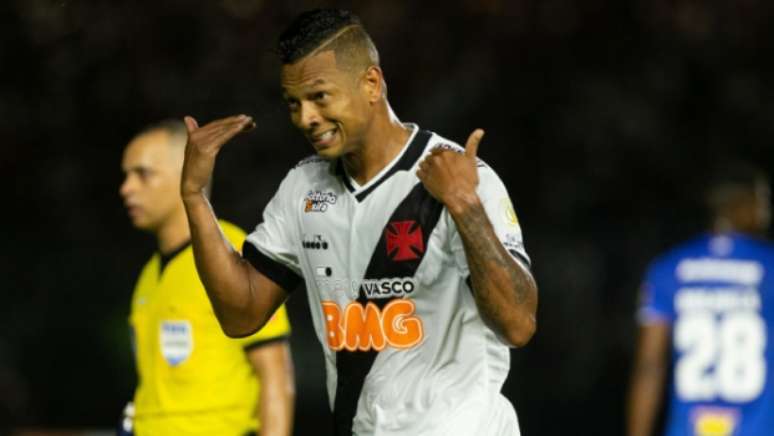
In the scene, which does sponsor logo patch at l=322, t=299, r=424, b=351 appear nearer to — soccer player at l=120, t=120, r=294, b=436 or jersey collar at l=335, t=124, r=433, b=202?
jersey collar at l=335, t=124, r=433, b=202

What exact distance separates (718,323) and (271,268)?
3.56 meters

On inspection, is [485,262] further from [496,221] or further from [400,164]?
[400,164]

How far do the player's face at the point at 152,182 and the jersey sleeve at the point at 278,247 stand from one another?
134cm

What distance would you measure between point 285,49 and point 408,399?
0.99m

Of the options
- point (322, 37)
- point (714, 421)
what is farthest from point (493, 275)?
point (714, 421)

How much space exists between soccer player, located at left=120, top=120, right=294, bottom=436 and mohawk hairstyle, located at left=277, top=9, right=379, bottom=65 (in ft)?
4.45

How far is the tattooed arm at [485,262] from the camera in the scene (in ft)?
12.8

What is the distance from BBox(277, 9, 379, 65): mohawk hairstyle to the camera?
4.27m

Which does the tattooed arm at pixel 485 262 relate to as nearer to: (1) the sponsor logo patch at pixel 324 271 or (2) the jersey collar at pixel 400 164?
(2) the jersey collar at pixel 400 164

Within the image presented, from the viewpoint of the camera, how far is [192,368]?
5.57m

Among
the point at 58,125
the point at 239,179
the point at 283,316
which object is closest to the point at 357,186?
the point at 283,316

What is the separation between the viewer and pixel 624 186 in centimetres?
1260

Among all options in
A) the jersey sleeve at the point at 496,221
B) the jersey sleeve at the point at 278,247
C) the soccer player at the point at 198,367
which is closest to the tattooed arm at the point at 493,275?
the jersey sleeve at the point at 496,221

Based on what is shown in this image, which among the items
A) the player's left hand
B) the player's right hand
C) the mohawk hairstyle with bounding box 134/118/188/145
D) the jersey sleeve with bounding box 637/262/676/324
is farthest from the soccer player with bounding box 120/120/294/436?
the jersey sleeve with bounding box 637/262/676/324
